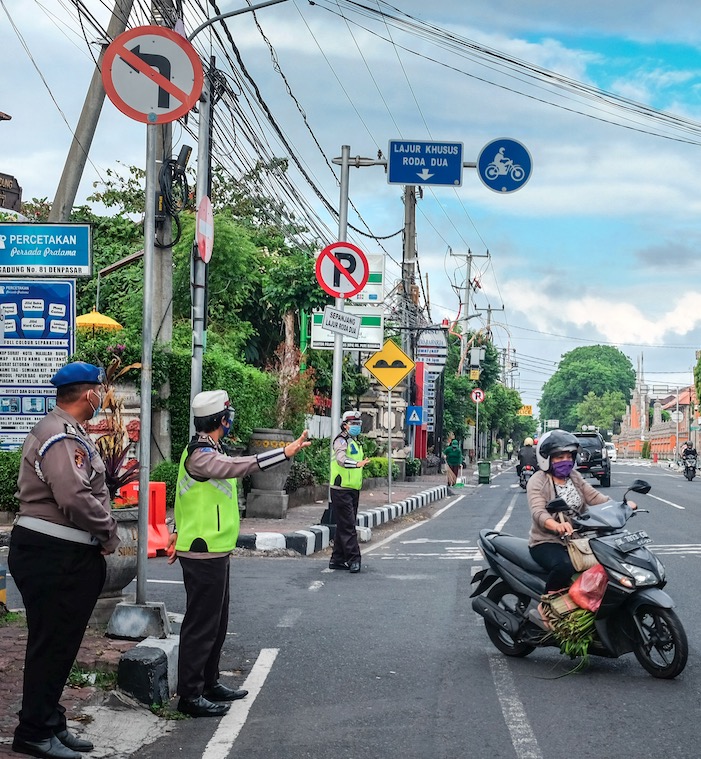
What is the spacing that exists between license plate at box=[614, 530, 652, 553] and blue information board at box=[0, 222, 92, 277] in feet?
17.0

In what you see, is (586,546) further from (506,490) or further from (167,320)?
(506,490)

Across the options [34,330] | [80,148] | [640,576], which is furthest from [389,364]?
[640,576]

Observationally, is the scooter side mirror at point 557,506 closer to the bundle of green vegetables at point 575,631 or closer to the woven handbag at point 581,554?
the woven handbag at point 581,554

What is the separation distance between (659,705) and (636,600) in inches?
30.5

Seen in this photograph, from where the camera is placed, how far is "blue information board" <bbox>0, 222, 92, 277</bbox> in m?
9.50

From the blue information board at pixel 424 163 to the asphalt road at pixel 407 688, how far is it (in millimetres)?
6612

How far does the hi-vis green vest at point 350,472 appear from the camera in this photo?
503 inches

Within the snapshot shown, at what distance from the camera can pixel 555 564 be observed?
7.20 meters

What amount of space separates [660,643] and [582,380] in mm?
143675

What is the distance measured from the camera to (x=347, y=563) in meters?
12.7

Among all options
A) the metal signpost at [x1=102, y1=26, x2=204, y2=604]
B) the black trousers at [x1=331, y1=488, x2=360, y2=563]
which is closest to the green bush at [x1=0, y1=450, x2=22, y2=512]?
the black trousers at [x1=331, y1=488, x2=360, y2=563]

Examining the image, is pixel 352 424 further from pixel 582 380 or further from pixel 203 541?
pixel 582 380

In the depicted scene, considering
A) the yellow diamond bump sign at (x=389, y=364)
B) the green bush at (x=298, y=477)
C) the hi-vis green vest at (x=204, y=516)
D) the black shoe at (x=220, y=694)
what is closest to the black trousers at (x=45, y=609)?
the hi-vis green vest at (x=204, y=516)

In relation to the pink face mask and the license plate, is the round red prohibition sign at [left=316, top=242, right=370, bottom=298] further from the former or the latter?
the license plate
